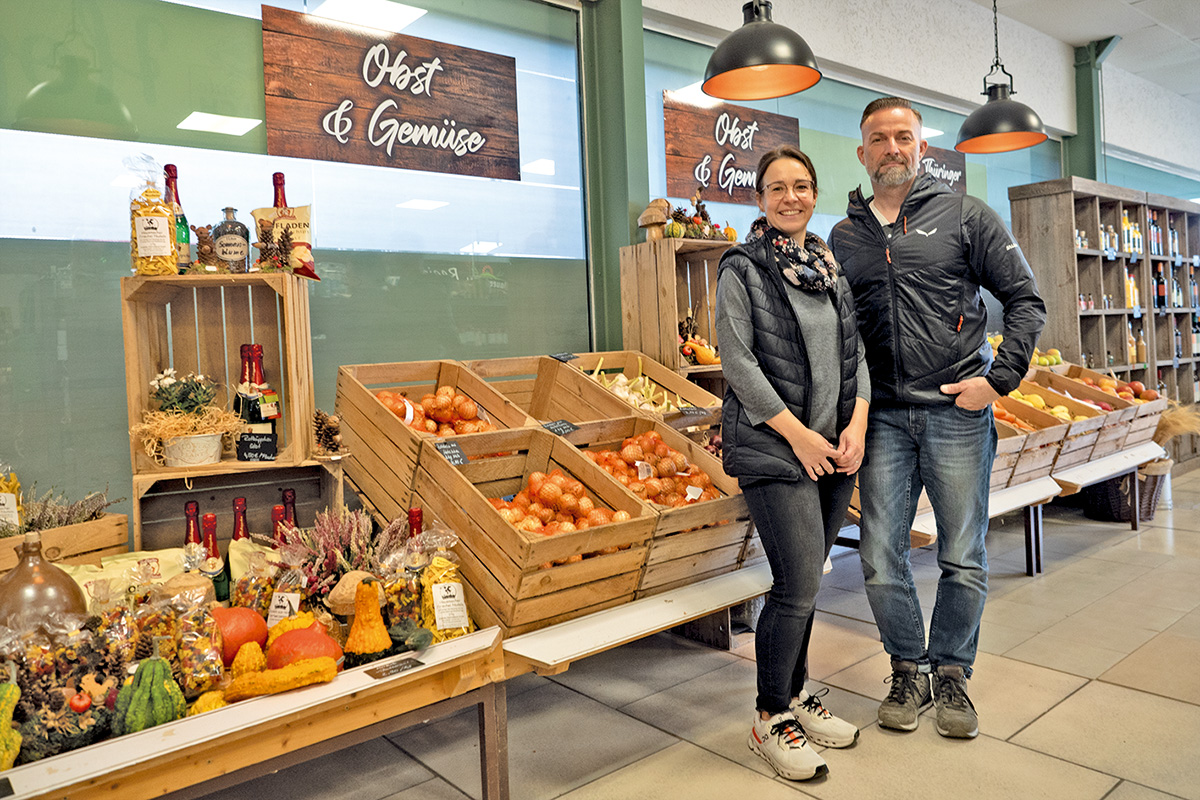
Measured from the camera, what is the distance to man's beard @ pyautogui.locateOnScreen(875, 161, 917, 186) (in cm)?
258

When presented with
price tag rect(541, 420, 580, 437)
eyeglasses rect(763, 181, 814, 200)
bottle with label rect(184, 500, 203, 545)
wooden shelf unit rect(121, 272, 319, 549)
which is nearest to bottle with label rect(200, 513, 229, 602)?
bottle with label rect(184, 500, 203, 545)

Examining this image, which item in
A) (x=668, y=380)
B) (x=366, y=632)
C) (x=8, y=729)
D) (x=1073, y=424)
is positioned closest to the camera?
(x=8, y=729)

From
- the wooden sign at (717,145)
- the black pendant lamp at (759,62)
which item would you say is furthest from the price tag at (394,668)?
the wooden sign at (717,145)

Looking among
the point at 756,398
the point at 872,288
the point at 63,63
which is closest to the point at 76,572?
the point at 63,63

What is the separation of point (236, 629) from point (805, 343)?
1.72 metres

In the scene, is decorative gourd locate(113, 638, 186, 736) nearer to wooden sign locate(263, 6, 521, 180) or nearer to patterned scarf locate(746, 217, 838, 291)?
patterned scarf locate(746, 217, 838, 291)

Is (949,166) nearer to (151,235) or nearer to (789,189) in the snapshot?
(789,189)

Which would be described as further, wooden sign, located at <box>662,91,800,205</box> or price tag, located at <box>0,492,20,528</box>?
wooden sign, located at <box>662,91,800,205</box>

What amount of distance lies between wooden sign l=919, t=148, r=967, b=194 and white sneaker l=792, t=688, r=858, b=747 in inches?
205

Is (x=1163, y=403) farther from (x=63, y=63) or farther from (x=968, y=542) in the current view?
(x=63, y=63)

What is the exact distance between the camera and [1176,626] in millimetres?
3480

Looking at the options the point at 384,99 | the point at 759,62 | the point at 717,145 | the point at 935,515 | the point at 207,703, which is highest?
the point at 717,145

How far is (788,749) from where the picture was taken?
7.77 feet

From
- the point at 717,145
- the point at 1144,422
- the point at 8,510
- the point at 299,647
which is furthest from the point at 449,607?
the point at 1144,422
